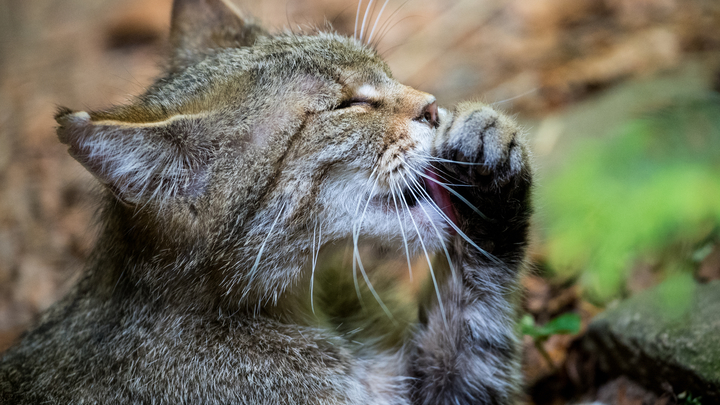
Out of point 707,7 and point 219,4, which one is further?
point 707,7

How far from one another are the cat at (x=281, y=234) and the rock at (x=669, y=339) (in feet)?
1.92

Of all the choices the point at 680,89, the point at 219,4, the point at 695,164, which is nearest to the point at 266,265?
the point at 219,4

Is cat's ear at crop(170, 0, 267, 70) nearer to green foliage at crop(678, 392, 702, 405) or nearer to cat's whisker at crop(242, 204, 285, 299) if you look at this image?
cat's whisker at crop(242, 204, 285, 299)

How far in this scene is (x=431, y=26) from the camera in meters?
5.71

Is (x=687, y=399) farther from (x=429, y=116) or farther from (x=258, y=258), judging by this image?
(x=258, y=258)

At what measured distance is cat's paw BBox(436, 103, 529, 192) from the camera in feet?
7.34

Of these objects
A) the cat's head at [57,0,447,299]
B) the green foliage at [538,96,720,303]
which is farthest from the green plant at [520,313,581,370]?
the cat's head at [57,0,447,299]

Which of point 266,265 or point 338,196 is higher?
point 338,196

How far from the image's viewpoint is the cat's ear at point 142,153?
1.98 meters

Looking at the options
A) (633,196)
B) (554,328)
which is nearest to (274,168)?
(554,328)

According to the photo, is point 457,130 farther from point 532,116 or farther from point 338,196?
point 532,116

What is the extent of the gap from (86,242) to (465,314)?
338cm

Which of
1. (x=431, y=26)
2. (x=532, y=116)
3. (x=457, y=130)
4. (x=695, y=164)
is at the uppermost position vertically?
(x=431, y=26)

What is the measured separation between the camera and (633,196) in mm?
2873
